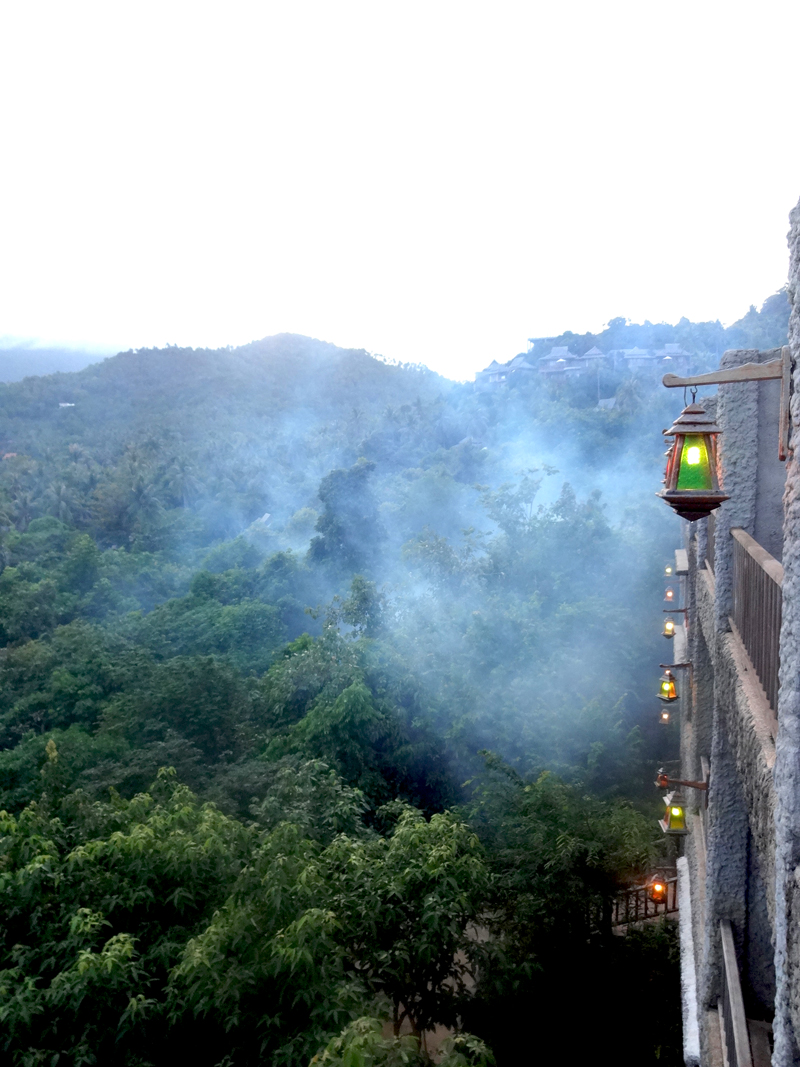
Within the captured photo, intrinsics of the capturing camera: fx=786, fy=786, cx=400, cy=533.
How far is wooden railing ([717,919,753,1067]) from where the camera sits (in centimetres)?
299

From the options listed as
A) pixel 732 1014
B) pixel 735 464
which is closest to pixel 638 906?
pixel 732 1014

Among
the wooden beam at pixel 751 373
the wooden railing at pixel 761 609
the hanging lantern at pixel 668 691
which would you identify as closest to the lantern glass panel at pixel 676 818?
the hanging lantern at pixel 668 691

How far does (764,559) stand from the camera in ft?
8.69

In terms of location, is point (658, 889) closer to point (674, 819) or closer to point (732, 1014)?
point (674, 819)

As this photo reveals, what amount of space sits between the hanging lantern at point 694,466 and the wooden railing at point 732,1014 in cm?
205

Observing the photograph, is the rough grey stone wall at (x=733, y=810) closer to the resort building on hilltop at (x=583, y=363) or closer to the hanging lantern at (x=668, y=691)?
the hanging lantern at (x=668, y=691)

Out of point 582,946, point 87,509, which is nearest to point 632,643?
point 582,946

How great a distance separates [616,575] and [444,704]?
200 inches

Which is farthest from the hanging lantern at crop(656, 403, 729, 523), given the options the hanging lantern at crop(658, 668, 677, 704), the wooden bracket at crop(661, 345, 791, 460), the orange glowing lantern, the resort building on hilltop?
the resort building on hilltop

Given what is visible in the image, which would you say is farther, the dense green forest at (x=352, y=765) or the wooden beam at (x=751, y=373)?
the dense green forest at (x=352, y=765)

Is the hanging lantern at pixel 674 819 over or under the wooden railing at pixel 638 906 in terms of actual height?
over

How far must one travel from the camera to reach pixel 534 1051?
252 inches

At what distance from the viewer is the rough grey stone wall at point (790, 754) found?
1721 millimetres

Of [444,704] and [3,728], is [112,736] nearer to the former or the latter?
[3,728]
